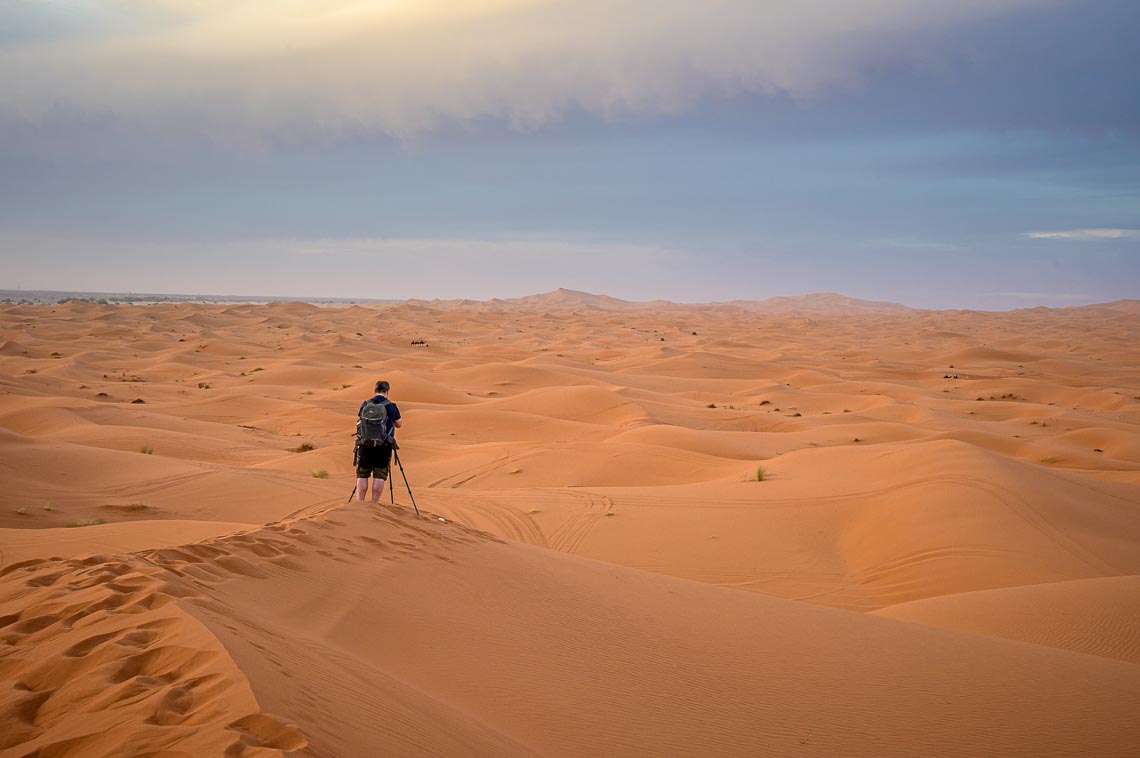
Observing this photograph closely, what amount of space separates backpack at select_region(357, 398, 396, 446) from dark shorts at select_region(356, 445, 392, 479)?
0.54ft

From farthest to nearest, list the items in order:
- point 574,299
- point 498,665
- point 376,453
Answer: point 574,299
point 376,453
point 498,665

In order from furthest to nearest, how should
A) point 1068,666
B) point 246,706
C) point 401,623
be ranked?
point 1068,666, point 401,623, point 246,706

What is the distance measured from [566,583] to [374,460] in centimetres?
342

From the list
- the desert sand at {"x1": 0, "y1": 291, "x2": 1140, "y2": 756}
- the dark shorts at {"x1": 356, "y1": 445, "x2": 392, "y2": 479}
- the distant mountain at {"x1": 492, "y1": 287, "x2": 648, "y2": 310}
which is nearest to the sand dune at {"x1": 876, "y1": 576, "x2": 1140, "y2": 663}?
the desert sand at {"x1": 0, "y1": 291, "x2": 1140, "y2": 756}

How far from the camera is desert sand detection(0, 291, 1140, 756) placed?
3816mm

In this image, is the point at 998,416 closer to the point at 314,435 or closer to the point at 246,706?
the point at 314,435

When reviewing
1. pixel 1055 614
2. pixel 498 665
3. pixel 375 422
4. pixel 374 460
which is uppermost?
pixel 375 422

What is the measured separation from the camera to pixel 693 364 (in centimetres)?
4134

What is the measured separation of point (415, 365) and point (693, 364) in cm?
1568

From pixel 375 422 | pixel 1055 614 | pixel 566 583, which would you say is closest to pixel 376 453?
pixel 375 422

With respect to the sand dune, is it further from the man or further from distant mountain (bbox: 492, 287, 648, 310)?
distant mountain (bbox: 492, 287, 648, 310)

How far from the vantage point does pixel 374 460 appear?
9.38 metres

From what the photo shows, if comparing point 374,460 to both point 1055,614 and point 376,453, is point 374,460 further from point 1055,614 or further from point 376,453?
point 1055,614

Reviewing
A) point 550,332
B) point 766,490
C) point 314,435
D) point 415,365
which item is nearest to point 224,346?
point 415,365
